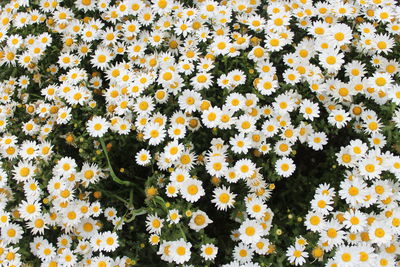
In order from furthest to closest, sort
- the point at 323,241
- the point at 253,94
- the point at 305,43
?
1. the point at 305,43
2. the point at 253,94
3. the point at 323,241

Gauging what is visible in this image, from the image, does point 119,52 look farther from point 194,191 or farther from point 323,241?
point 323,241

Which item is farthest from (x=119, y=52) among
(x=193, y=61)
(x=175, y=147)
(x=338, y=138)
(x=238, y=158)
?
(x=338, y=138)

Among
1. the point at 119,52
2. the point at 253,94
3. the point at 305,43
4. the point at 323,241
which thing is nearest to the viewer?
the point at 323,241

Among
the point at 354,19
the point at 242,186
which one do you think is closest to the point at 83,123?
the point at 242,186

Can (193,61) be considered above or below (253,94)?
above

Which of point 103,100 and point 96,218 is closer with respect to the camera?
point 96,218

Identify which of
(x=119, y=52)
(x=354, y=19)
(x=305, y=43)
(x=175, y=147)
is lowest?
(x=175, y=147)

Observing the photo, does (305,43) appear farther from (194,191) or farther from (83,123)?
(83,123)
